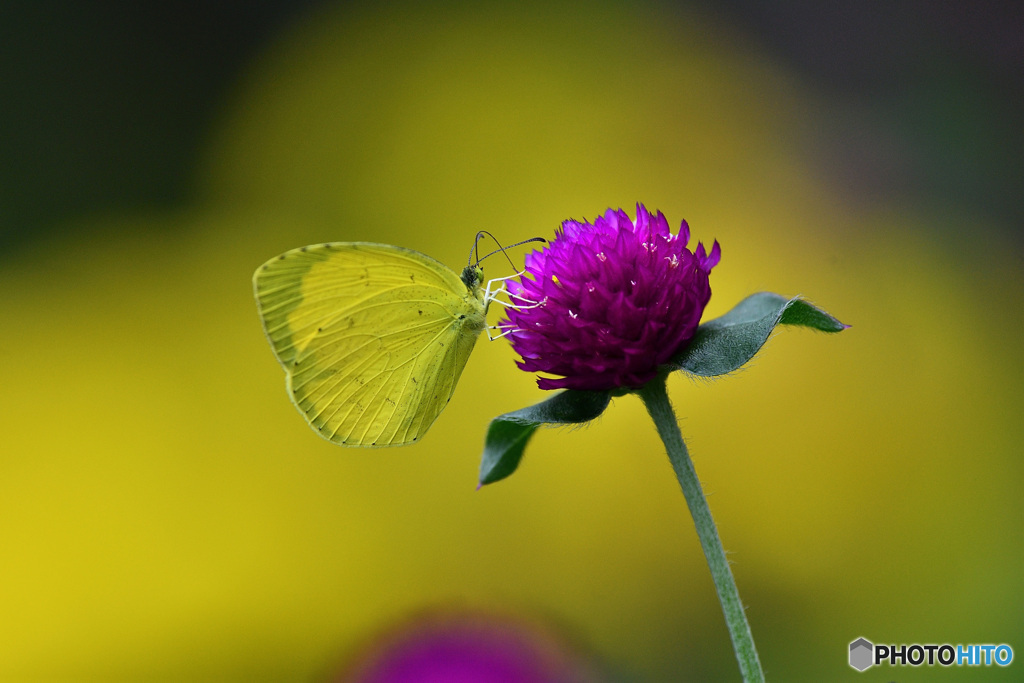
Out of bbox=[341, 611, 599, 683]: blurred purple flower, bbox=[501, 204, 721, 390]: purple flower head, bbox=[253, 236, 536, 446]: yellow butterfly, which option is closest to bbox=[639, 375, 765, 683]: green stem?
bbox=[501, 204, 721, 390]: purple flower head

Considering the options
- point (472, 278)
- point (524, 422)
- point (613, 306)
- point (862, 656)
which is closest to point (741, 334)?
point (613, 306)

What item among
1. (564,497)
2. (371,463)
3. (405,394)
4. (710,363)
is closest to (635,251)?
(710,363)

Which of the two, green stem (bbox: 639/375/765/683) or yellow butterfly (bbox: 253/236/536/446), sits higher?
yellow butterfly (bbox: 253/236/536/446)

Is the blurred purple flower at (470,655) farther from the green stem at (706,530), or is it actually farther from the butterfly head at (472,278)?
the green stem at (706,530)

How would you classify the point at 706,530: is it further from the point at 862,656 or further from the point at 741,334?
the point at 862,656

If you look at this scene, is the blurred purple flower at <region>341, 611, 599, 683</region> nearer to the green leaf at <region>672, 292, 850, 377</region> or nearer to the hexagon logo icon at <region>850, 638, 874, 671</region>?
the hexagon logo icon at <region>850, 638, 874, 671</region>

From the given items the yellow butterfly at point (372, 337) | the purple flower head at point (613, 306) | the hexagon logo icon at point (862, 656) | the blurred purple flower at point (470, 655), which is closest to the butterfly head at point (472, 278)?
the yellow butterfly at point (372, 337)
